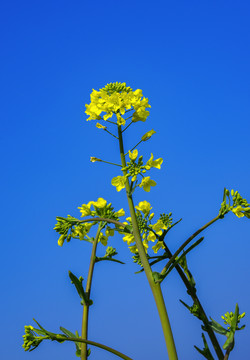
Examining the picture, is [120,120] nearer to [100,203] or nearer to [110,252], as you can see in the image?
[100,203]

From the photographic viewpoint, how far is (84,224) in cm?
257

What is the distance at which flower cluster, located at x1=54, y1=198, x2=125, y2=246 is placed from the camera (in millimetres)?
2506

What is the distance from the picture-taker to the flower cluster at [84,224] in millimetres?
2506

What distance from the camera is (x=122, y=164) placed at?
2.43 meters

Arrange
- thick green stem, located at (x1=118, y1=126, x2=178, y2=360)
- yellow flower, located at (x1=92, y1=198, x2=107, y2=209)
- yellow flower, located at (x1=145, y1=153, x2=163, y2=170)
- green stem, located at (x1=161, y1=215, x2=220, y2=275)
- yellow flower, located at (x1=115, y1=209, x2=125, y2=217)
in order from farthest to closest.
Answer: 1. yellow flower, located at (x1=115, y1=209, x2=125, y2=217)
2. yellow flower, located at (x1=92, y1=198, x2=107, y2=209)
3. yellow flower, located at (x1=145, y1=153, x2=163, y2=170)
4. green stem, located at (x1=161, y1=215, x2=220, y2=275)
5. thick green stem, located at (x1=118, y1=126, x2=178, y2=360)

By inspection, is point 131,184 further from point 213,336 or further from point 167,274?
point 213,336

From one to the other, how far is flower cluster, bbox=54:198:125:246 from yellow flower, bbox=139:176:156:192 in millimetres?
330

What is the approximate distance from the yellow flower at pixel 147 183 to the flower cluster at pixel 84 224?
0.33m

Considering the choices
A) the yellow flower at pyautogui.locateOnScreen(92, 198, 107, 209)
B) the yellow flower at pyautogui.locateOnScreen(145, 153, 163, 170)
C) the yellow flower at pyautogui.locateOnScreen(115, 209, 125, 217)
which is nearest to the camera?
the yellow flower at pyautogui.locateOnScreen(145, 153, 163, 170)

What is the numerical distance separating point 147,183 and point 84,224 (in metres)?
0.50

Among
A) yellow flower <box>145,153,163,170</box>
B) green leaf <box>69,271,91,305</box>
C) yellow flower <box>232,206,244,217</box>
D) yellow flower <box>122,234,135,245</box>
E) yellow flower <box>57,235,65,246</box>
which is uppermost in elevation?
yellow flower <box>145,153,163,170</box>

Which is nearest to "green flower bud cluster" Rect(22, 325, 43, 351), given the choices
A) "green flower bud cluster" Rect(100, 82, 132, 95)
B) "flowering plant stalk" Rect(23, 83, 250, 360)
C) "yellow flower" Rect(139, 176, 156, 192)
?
"flowering plant stalk" Rect(23, 83, 250, 360)

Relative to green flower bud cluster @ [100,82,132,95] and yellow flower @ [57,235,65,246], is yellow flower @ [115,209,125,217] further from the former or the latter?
green flower bud cluster @ [100,82,132,95]

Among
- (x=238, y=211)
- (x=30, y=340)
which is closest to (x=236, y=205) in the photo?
(x=238, y=211)
